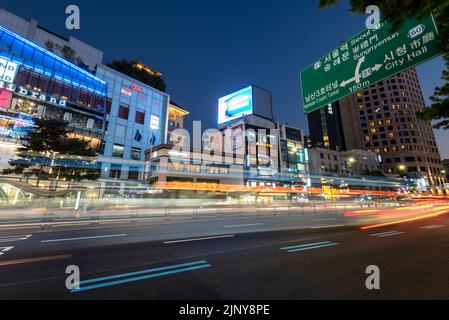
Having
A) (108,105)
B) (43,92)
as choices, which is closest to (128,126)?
(108,105)

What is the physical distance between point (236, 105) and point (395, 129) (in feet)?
289

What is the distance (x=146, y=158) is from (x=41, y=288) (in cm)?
4333

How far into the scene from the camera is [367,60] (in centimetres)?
718

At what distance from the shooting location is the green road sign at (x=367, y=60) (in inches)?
232

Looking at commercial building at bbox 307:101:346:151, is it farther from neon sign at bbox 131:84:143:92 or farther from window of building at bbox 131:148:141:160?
window of building at bbox 131:148:141:160

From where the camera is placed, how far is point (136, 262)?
5.86 m

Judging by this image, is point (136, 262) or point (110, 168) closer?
point (136, 262)

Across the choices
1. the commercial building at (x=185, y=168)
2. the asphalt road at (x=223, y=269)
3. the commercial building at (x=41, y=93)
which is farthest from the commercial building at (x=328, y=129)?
the asphalt road at (x=223, y=269)

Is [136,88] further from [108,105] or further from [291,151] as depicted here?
[291,151]

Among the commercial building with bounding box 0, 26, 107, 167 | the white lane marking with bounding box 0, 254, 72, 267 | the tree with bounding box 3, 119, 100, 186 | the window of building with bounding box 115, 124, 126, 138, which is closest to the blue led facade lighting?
the commercial building with bounding box 0, 26, 107, 167

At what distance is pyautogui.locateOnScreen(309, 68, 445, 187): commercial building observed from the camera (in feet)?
298
